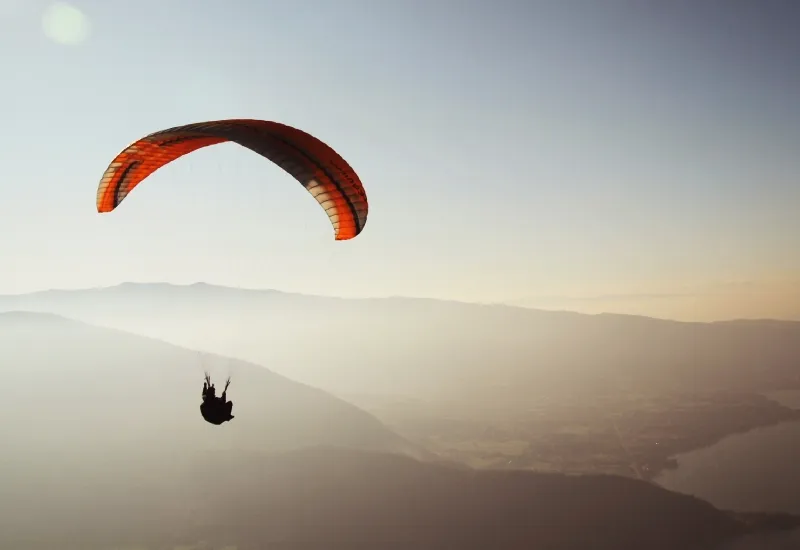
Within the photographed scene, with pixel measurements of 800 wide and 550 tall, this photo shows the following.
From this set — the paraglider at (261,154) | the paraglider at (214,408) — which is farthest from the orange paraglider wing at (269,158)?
the paraglider at (214,408)

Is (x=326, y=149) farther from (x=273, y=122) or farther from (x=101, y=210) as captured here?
(x=101, y=210)

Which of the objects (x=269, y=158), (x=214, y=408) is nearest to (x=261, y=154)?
(x=269, y=158)

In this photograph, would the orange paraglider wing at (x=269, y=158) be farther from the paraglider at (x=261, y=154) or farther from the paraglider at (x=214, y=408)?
the paraglider at (x=214, y=408)

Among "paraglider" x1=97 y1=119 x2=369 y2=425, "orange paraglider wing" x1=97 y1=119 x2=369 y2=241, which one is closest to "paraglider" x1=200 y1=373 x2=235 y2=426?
"paraglider" x1=97 y1=119 x2=369 y2=425

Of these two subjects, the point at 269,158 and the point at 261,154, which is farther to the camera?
the point at 269,158

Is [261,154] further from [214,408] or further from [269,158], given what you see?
[214,408]

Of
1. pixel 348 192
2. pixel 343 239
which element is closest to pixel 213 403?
pixel 343 239

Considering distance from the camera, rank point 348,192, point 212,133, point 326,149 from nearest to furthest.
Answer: point 212,133 → point 326,149 → point 348,192

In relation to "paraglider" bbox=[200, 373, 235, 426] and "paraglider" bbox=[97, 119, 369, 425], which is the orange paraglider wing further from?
"paraglider" bbox=[200, 373, 235, 426]

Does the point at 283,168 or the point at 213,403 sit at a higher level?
the point at 283,168
